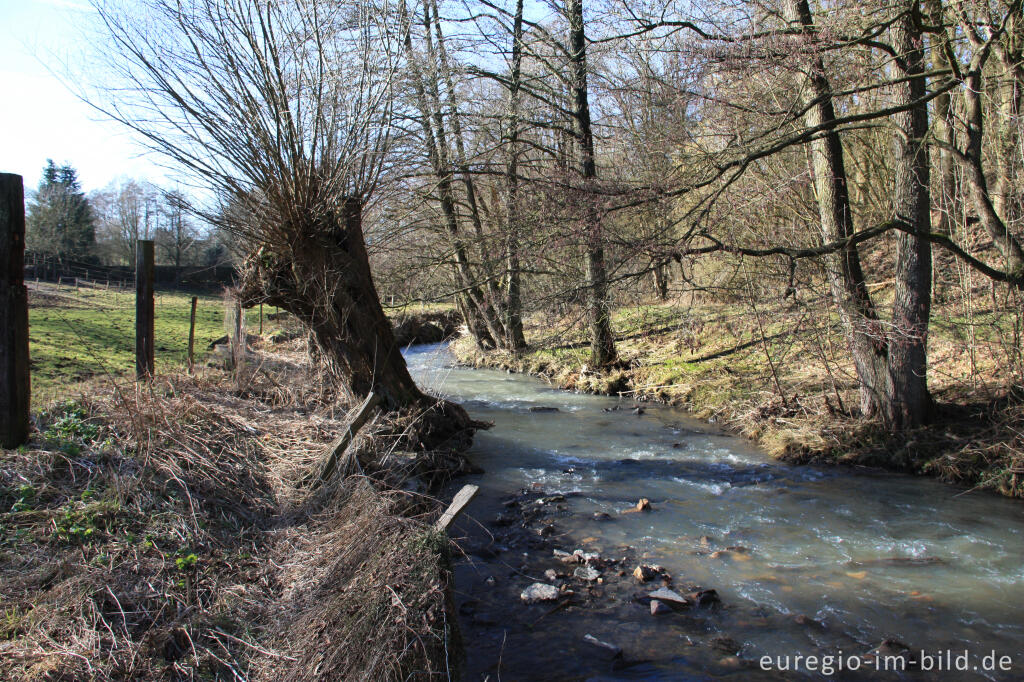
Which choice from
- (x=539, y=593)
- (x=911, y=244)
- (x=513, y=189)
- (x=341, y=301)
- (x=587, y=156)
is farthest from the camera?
(x=513, y=189)

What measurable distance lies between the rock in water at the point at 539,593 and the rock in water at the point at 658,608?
730 mm

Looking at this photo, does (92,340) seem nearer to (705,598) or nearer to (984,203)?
(705,598)

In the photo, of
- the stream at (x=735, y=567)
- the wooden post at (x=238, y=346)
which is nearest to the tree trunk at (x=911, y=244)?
the stream at (x=735, y=567)

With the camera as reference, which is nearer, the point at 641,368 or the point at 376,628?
the point at 376,628

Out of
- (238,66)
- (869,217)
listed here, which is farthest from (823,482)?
→ (238,66)

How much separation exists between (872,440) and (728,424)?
227cm

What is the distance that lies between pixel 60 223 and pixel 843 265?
47.4 metres

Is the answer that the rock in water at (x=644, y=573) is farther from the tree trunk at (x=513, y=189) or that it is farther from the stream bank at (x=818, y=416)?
Result: the tree trunk at (x=513, y=189)

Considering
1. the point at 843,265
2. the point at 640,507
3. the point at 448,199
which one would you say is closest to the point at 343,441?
the point at 640,507

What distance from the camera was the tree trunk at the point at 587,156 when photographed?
361 inches

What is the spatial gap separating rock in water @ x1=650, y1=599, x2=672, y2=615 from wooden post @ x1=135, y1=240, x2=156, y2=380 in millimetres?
6082

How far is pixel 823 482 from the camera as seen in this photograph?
7.27m

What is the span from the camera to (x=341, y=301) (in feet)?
25.7

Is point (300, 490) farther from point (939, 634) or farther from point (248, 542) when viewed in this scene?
point (939, 634)
